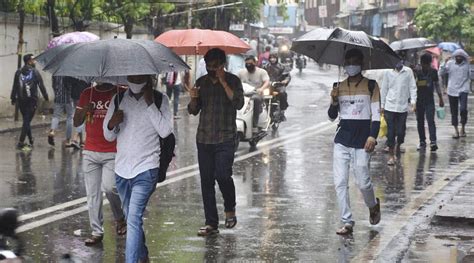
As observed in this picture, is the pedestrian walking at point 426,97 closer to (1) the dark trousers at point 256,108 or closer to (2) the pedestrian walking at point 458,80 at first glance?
(2) the pedestrian walking at point 458,80

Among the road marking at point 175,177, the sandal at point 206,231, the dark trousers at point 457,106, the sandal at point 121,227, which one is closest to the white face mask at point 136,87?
the sandal at point 121,227

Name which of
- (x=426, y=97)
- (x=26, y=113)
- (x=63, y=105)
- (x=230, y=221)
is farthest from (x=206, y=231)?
(x=426, y=97)

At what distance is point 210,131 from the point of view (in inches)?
379

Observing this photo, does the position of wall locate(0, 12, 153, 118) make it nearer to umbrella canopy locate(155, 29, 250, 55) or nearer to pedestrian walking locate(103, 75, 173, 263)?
umbrella canopy locate(155, 29, 250, 55)

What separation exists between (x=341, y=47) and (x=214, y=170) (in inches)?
85.0

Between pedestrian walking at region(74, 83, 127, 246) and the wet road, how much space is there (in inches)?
A: 13.2

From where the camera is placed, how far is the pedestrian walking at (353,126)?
9.91 meters

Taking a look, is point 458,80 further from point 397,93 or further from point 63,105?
point 63,105

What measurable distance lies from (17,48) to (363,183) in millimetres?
16403

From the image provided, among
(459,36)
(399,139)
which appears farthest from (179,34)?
(459,36)

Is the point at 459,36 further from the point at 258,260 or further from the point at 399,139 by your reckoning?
the point at 258,260

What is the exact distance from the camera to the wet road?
912cm

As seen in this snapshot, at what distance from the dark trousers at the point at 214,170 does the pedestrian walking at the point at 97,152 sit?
924 millimetres

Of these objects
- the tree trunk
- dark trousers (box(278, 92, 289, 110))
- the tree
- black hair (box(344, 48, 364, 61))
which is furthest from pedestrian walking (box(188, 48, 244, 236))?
the tree
